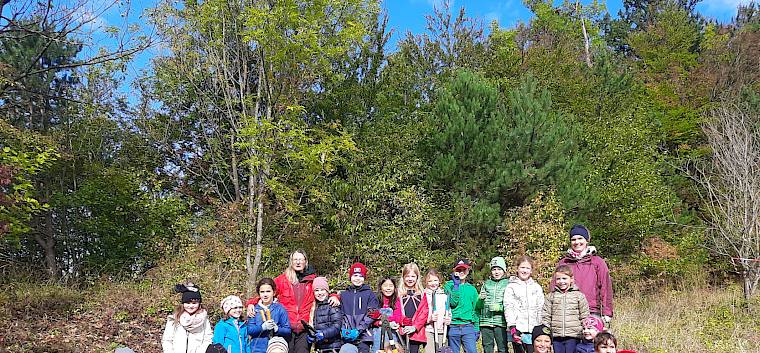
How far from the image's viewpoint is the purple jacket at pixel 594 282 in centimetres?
540

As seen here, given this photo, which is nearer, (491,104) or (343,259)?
(343,259)

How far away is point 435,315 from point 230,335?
7.22 feet

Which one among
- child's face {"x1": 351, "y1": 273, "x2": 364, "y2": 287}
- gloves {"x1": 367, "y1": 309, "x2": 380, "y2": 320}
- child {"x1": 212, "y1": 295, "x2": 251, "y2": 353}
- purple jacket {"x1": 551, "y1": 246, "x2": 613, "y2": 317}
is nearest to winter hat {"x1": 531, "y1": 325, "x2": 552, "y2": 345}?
purple jacket {"x1": 551, "y1": 246, "x2": 613, "y2": 317}

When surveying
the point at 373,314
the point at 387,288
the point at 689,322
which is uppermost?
the point at 387,288

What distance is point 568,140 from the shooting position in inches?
624

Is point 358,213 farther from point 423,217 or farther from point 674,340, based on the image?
point 674,340

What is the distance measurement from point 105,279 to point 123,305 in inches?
125

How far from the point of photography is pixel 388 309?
6.04 metres

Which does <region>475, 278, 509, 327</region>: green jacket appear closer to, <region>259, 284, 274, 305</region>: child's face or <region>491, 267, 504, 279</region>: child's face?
<region>491, 267, 504, 279</region>: child's face

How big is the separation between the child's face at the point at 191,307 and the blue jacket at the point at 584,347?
11.4 ft

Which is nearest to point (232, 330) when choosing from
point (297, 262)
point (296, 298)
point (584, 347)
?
point (296, 298)

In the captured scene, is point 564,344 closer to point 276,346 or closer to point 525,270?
point 525,270

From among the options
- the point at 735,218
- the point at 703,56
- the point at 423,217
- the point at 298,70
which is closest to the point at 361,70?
the point at 298,70

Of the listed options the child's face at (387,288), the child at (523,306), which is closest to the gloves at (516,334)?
the child at (523,306)
